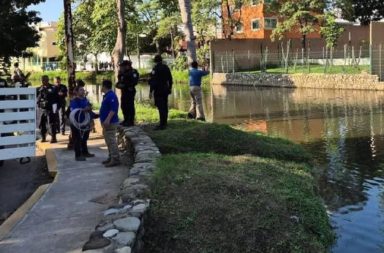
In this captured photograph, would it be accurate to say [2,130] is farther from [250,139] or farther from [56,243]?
[250,139]

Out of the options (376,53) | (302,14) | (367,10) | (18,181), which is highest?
(367,10)

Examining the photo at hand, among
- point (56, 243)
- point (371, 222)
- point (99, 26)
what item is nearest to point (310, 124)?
point (371, 222)

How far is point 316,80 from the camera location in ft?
110

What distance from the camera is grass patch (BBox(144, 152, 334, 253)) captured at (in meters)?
6.15

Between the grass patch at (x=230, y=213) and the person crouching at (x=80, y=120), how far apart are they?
9.69 ft

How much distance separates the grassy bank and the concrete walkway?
2.64ft

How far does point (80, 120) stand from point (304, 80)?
25.8 m

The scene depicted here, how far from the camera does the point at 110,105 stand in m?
9.74

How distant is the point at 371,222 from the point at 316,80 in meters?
26.7

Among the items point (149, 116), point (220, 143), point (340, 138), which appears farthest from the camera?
point (149, 116)

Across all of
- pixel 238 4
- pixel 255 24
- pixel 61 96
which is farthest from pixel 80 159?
pixel 255 24

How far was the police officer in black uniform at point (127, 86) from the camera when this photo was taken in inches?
481

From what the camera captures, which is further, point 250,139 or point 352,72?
point 352,72

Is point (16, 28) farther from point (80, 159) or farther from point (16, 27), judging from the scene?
point (80, 159)
